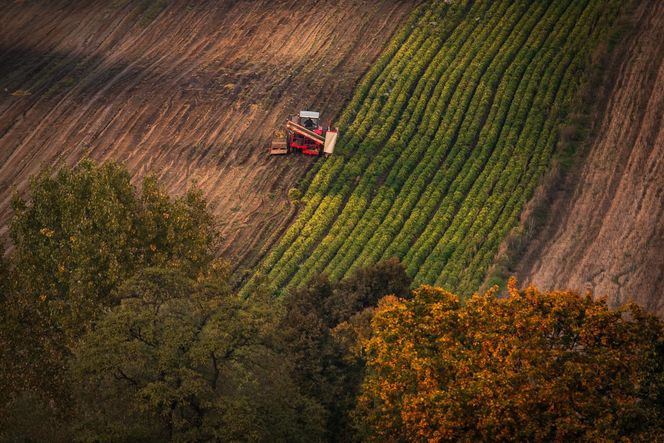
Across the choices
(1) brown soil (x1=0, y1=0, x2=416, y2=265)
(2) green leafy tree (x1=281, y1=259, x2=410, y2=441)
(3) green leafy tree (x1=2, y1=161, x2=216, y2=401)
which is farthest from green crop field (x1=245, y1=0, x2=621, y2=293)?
(2) green leafy tree (x1=281, y1=259, x2=410, y2=441)

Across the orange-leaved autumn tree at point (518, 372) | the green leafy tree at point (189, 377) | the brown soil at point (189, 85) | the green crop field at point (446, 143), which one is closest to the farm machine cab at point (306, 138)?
the brown soil at point (189, 85)

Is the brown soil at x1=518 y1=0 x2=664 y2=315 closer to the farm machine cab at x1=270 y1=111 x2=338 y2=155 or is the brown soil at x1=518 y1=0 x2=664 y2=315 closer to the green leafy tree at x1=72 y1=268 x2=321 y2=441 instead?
the farm machine cab at x1=270 y1=111 x2=338 y2=155

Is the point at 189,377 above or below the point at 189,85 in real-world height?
below

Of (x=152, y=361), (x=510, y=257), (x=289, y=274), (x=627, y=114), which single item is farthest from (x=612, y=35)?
(x=152, y=361)

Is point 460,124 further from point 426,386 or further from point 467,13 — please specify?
point 426,386

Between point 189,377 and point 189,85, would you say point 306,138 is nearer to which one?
point 189,85

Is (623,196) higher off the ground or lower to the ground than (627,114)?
lower

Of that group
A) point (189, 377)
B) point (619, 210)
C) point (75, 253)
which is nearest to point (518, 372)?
point (189, 377)
